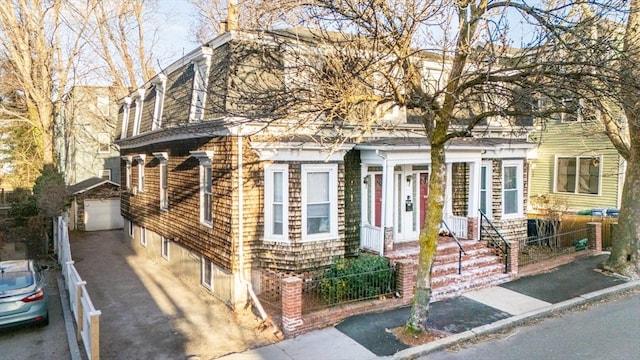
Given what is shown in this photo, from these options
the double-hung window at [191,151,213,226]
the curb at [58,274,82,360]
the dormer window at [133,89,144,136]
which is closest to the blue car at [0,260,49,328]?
the curb at [58,274,82,360]

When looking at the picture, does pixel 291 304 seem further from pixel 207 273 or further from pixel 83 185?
pixel 83 185

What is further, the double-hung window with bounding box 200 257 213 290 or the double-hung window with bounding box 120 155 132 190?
the double-hung window with bounding box 120 155 132 190

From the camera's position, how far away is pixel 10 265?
11297 millimetres

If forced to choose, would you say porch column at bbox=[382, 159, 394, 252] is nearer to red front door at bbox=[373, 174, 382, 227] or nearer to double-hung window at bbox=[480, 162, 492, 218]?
red front door at bbox=[373, 174, 382, 227]

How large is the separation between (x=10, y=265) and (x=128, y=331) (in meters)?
3.87

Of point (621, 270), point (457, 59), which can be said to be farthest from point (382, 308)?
point (621, 270)

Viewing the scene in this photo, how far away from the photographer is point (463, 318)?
32.5ft

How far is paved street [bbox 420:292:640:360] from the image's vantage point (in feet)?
26.2

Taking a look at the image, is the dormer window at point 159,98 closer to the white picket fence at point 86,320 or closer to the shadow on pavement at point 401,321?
the white picket fence at point 86,320

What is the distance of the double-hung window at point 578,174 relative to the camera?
20734 mm

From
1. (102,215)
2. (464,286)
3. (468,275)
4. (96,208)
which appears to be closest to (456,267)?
(468,275)

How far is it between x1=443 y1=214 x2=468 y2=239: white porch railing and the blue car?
12.2 metres

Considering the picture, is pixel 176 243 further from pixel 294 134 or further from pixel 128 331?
pixel 294 134

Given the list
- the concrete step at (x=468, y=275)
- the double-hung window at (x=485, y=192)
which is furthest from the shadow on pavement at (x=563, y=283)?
the double-hung window at (x=485, y=192)
